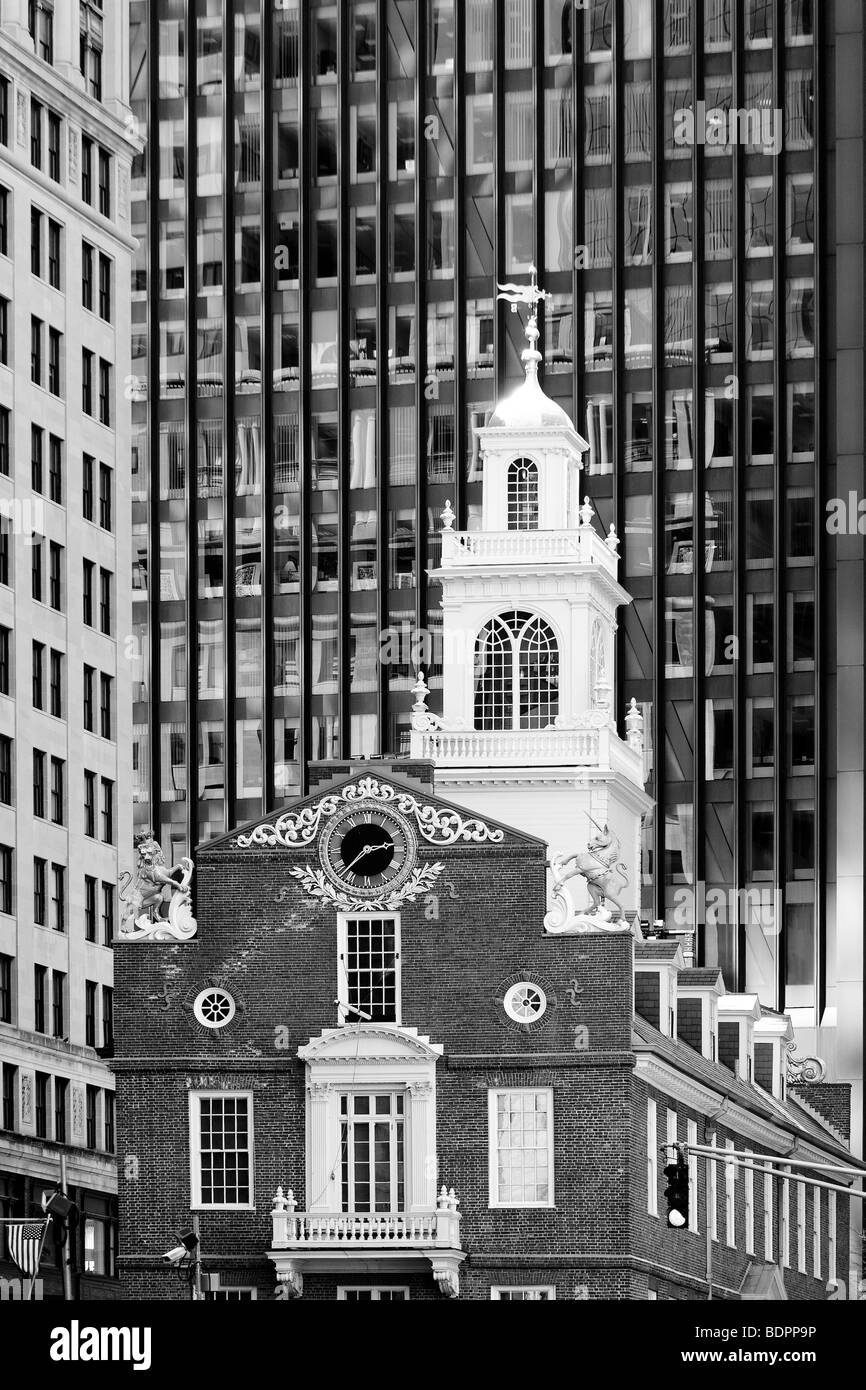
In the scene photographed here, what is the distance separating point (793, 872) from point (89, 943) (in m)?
47.0

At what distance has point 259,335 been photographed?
565ft

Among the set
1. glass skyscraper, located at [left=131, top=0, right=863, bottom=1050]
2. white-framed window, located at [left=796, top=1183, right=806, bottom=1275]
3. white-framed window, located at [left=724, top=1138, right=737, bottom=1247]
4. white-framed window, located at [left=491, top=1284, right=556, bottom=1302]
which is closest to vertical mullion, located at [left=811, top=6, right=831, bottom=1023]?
glass skyscraper, located at [left=131, top=0, right=863, bottom=1050]

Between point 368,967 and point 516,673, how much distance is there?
13.9m

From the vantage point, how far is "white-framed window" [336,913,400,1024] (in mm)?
87000

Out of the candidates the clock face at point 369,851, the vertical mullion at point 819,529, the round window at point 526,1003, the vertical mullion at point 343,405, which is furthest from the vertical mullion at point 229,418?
the round window at point 526,1003

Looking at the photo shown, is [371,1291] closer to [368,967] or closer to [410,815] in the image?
[368,967]

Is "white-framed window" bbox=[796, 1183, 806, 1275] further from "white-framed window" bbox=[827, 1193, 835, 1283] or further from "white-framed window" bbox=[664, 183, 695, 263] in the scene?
"white-framed window" bbox=[664, 183, 695, 263]

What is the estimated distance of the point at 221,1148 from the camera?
286ft

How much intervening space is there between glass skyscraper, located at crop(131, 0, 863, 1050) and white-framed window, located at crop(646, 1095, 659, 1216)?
70.9m

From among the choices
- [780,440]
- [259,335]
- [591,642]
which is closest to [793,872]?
[780,440]

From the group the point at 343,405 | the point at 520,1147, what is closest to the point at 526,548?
the point at 520,1147

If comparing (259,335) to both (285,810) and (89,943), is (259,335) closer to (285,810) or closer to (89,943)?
(89,943)

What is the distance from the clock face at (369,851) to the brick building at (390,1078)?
8cm
